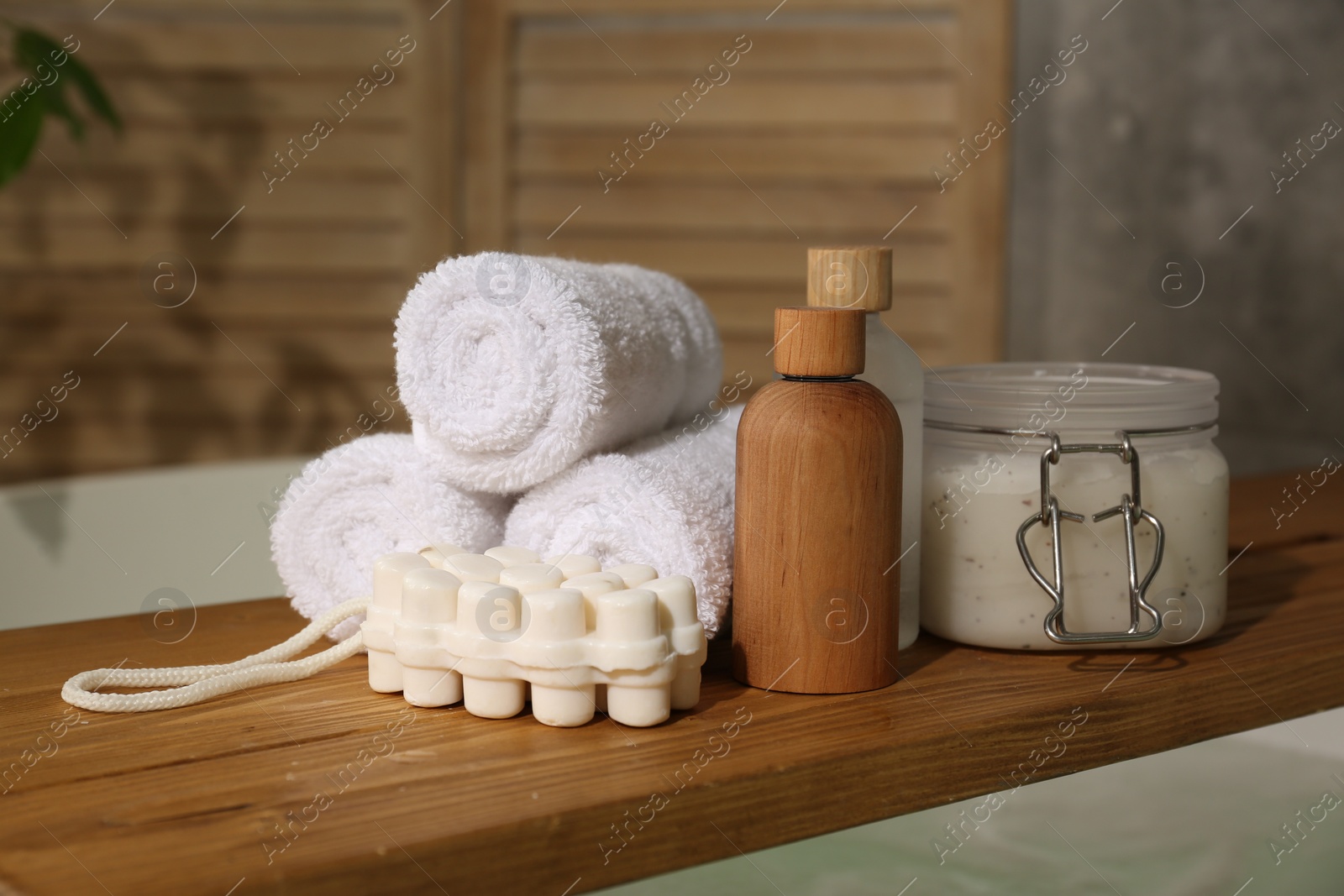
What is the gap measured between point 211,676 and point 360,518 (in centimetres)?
11

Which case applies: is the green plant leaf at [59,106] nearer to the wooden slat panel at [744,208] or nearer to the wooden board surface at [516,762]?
the wooden slat panel at [744,208]

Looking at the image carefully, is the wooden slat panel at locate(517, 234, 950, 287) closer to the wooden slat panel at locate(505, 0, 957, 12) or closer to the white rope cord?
the wooden slat panel at locate(505, 0, 957, 12)

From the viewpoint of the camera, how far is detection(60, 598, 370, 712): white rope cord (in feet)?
1.73

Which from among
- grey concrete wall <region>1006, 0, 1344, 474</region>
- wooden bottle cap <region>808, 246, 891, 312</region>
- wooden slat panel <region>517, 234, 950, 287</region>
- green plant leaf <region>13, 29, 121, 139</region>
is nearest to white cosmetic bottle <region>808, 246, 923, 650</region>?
wooden bottle cap <region>808, 246, 891, 312</region>

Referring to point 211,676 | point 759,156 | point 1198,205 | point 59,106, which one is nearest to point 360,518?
point 211,676

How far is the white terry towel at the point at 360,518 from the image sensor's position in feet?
1.99

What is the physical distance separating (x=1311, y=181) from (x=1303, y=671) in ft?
3.22

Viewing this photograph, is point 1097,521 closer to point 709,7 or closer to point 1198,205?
point 1198,205

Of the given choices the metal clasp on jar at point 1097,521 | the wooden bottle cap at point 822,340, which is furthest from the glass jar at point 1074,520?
the wooden bottle cap at point 822,340

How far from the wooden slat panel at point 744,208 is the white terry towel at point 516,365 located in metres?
1.36

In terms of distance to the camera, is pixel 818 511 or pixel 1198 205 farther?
pixel 1198 205

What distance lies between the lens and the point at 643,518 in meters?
0.58

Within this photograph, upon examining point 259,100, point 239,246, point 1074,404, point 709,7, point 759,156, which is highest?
point 709,7

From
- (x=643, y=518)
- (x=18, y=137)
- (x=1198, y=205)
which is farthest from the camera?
(x=1198, y=205)
